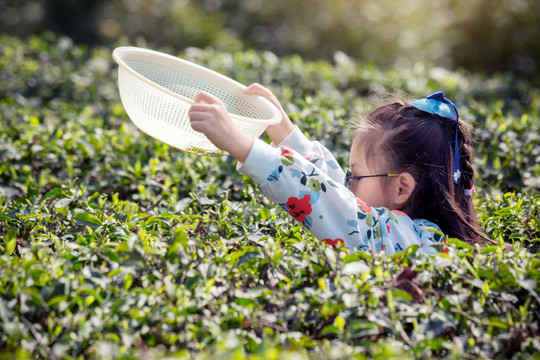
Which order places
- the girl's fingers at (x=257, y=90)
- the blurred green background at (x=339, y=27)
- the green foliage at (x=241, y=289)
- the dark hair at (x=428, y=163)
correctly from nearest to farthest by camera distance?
the green foliage at (x=241, y=289), the dark hair at (x=428, y=163), the girl's fingers at (x=257, y=90), the blurred green background at (x=339, y=27)

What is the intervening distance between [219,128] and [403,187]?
0.96 meters

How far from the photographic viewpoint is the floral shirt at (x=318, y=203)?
2.16 meters

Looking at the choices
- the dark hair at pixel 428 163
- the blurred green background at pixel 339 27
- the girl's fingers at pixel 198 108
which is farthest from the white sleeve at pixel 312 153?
the blurred green background at pixel 339 27

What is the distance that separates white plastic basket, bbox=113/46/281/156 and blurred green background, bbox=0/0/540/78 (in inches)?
279

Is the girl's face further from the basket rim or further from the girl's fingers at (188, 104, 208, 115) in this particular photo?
the girl's fingers at (188, 104, 208, 115)

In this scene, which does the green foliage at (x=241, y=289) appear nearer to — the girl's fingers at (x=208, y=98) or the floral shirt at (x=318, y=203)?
the floral shirt at (x=318, y=203)

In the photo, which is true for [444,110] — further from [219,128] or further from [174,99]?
[174,99]

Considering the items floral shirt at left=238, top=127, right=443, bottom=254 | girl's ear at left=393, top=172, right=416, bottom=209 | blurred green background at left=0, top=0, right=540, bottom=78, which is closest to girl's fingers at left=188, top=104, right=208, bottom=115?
floral shirt at left=238, top=127, right=443, bottom=254

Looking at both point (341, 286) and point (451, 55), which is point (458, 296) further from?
point (451, 55)

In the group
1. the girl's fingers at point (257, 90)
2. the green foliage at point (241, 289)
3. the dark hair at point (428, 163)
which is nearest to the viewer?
the green foliage at point (241, 289)

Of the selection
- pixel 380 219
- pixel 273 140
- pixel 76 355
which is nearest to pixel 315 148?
pixel 273 140

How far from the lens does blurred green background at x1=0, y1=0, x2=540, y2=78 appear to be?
35.7 ft

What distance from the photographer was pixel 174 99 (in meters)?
2.15

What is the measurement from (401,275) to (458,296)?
19 cm
